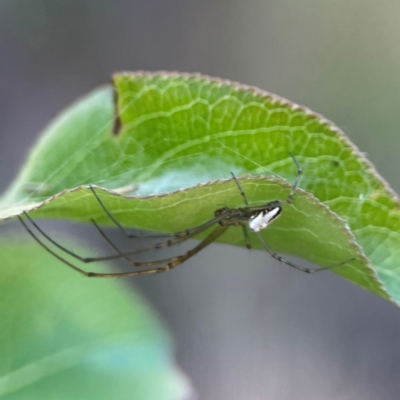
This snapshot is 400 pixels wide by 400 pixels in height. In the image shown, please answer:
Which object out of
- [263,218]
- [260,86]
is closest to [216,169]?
[263,218]

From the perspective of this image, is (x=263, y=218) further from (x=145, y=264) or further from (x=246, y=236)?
(x=145, y=264)

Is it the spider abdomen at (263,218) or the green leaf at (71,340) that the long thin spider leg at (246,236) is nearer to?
the spider abdomen at (263,218)

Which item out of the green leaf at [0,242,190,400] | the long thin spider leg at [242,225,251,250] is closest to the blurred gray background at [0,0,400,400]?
the green leaf at [0,242,190,400]

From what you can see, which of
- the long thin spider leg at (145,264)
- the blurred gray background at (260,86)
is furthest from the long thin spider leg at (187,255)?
the blurred gray background at (260,86)

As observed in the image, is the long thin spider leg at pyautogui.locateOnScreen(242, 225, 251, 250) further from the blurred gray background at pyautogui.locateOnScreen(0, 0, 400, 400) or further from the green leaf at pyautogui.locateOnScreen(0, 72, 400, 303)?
the blurred gray background at pyautogui.locateOnScreen(0, 0, 400, 400)

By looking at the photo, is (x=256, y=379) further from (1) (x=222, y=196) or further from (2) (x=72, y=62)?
(2) (x=72, y=62)

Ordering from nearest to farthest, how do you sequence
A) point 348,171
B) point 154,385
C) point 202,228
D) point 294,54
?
point 348,171, point 202,228, point 154,385, point 294,54

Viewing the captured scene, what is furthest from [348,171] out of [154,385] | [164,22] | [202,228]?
[164,22]
